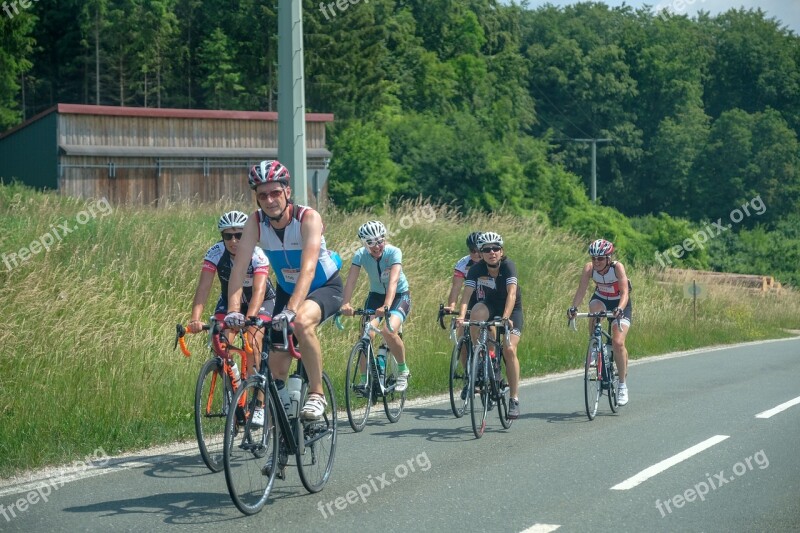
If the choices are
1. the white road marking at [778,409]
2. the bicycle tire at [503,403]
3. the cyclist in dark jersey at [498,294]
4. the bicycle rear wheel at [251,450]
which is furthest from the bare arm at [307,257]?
the white road marking at [778,409]

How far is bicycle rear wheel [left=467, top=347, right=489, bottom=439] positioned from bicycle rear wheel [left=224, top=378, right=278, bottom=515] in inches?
144

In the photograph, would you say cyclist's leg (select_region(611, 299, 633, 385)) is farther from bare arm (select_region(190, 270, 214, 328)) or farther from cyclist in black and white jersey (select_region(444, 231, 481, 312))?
bare arm (select_region(190, 270, 214, 328))

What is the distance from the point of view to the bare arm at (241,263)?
291 inches

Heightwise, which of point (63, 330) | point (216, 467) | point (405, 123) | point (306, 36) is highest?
point (306, 36)

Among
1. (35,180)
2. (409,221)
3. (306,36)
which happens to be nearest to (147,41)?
(306,36)

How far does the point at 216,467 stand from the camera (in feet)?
28.7

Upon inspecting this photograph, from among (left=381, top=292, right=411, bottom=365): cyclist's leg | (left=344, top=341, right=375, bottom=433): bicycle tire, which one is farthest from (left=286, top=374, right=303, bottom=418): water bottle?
(left=381, top=292, right=411, bottom=365): cyclist's leg

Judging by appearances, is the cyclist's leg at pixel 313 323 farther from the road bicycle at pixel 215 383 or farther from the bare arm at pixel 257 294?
the road bicycle at pixel 215 383

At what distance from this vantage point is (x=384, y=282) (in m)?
12.2

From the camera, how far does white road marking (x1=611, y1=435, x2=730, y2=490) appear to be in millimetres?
8555

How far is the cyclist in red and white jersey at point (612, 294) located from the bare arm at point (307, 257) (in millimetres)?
6142

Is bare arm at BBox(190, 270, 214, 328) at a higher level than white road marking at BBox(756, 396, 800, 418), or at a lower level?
higher

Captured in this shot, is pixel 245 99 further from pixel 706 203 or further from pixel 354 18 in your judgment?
pixel 706 203

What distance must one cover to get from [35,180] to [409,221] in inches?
505
